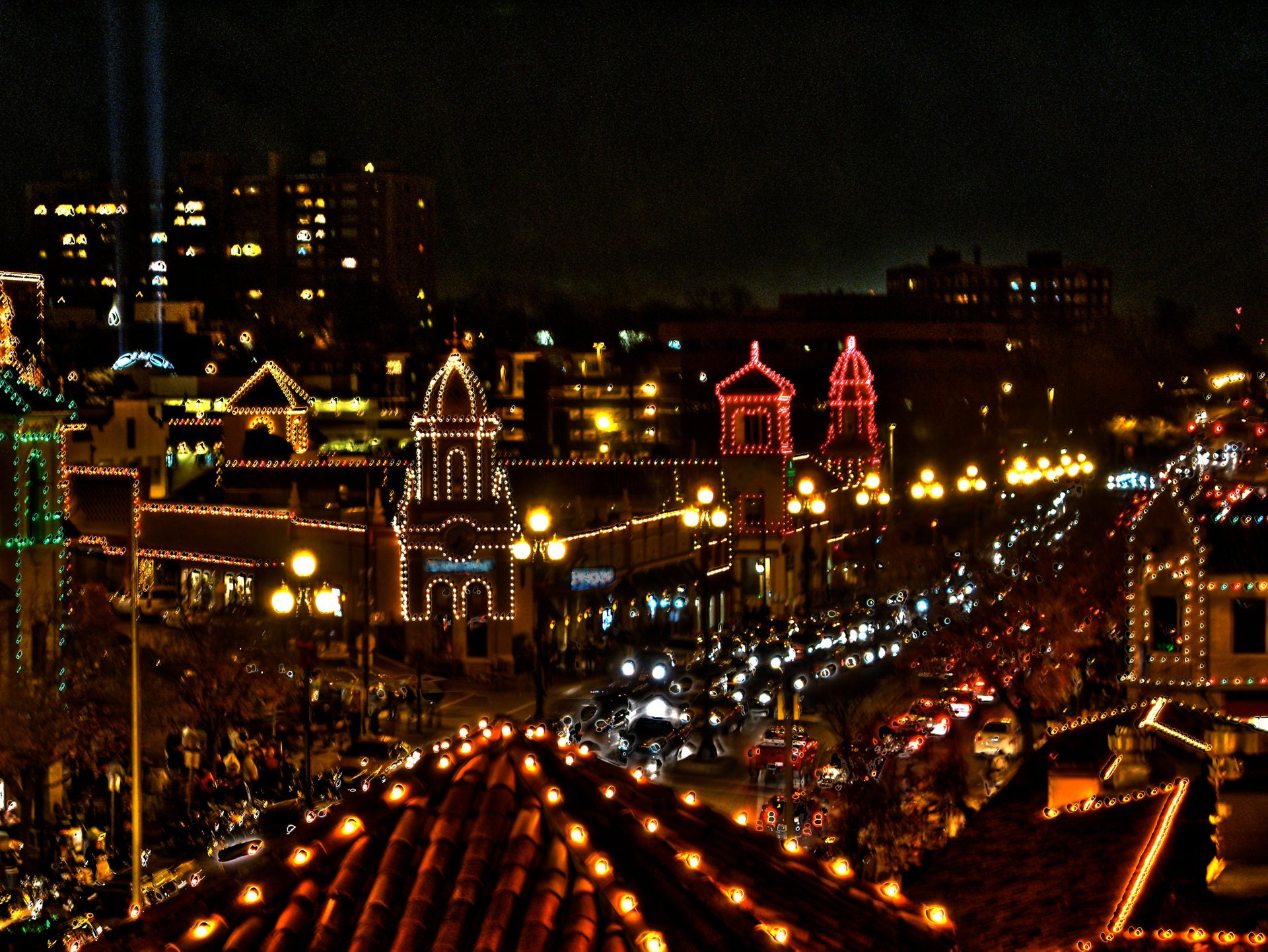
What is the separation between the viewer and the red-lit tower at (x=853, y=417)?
229 ft

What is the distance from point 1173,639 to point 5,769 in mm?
19814

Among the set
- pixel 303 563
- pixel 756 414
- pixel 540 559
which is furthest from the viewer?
pixel 756 414

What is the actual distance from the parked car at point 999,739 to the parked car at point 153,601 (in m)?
23.2

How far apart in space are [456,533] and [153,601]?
36.2 ft

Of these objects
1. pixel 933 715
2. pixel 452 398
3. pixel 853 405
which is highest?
pixel 853 405

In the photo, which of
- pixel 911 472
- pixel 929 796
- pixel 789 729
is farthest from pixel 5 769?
pixel 911 472

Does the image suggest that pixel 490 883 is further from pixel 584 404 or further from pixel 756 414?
pixel 584 404

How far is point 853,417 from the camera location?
7094 cm

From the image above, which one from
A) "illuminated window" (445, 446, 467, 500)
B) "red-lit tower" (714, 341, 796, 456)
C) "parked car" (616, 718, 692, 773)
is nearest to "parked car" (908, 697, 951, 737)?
"parked car" (616, 718, 692, 773)

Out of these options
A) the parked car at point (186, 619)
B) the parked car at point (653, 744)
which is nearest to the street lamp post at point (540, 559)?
the parked car at point (653, 744)

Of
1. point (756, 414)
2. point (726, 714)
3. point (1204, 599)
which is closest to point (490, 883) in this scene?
point (1204, 599)

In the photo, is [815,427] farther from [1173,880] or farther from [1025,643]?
[1173,880]

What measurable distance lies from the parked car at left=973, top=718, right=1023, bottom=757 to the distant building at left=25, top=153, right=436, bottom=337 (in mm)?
128893

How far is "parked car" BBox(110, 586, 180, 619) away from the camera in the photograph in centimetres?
4612
